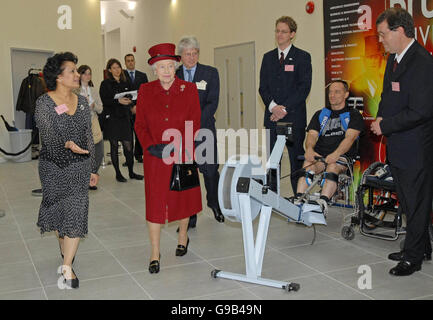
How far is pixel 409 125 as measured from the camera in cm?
304

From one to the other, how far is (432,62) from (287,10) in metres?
5.46

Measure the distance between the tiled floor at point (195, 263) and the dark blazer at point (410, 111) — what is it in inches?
30.8

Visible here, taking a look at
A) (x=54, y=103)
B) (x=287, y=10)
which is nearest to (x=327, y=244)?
(x=54, y=103)

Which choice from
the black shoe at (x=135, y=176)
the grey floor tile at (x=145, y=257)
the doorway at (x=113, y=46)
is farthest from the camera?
the doorway at (x=113, y=46)

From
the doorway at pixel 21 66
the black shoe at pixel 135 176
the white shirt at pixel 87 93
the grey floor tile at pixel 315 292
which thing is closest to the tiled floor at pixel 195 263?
the grey floor tile at pixel 315 292

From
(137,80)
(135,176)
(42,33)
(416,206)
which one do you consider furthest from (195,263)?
(42,33)

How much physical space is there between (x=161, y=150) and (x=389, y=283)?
1.68 metres

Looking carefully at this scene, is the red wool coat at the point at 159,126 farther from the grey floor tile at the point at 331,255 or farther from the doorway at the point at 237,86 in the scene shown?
the doorway at the point at 237,86

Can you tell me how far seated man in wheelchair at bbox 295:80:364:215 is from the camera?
4257 millimetres

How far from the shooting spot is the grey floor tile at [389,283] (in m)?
2.85

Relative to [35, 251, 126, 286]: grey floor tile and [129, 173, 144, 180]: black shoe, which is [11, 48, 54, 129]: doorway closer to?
[129, 173, 144, 180]: black shoe

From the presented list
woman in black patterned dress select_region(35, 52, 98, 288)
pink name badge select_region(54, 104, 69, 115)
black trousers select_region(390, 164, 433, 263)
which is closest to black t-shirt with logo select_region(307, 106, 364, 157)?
black trousers select_region(390, 164, 433, 263)

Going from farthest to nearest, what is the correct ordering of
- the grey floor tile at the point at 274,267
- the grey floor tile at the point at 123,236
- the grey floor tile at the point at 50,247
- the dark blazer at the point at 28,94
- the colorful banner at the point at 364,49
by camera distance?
the dark blazer at the point at 28,94 < the colorful banner at the point at 364,49 < the grey floor tile at the point at 123,236 < the grey floor tile at the point at 50,247 < the grey floor tile at the point at 274,267

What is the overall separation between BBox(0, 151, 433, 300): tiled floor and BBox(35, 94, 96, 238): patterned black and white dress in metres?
0.42
